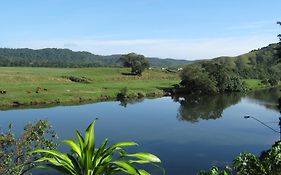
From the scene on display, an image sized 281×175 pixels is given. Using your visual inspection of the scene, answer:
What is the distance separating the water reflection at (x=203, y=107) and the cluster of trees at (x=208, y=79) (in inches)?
194

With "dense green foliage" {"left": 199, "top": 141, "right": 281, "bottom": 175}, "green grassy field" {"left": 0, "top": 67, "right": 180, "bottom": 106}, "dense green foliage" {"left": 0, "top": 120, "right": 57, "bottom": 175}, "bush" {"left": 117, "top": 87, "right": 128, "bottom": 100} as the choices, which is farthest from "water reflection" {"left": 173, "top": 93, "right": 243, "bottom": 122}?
"dense green foliage" {"left": 199, "top": 141, "right": 281, "bottom": 175}

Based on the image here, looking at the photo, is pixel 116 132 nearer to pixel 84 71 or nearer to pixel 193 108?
pixel 193 108

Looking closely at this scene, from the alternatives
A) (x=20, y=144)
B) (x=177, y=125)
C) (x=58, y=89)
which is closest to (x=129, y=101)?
(x=58, y=89)

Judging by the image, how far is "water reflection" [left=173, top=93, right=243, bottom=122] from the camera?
222ft

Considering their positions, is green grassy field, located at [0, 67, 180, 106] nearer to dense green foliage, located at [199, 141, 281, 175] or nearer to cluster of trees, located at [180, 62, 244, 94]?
cluster of trees, located at [180, 62, 244, 94]

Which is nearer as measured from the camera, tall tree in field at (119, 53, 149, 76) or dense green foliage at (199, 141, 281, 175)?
dense green foliage at (199, 141, 281, 175)

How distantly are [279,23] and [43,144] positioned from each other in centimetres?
3033

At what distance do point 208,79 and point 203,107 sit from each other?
2800cm

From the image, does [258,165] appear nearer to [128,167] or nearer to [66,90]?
[128,167]

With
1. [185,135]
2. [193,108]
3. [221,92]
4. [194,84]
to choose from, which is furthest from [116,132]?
[221,92]

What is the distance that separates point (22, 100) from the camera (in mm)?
76688

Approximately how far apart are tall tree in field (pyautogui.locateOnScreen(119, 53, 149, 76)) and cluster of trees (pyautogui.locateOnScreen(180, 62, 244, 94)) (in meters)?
25.4

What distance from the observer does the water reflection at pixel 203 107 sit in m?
67.6

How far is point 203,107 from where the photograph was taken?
3108 inches
